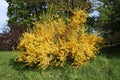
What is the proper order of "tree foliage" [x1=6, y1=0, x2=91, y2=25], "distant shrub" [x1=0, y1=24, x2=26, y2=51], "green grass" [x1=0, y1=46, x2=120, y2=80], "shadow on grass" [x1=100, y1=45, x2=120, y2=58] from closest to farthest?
1. "green grass" [x1=0, y1=46, x2=120, y2=80]
2. "shadow on grass" [x1=100, y1=45, x2=120, y2=58]
3. "distant shrub" [x1=0, y1=24, x2=26, y2=51]
4. "tree foliage" [x1=6, y1=0, x2=91, y2=25]

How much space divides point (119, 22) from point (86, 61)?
291 centimetres

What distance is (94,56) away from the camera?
16.9 meters

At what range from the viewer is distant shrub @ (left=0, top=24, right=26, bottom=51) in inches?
981

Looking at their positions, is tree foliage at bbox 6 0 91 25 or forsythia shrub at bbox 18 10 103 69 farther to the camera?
tree foliage at bbox 6 0 91 25

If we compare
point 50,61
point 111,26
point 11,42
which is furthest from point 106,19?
point 11,42

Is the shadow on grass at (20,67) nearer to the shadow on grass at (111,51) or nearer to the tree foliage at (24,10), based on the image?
the shadow on grass at (111,51)

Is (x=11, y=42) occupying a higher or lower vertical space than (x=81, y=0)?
lower

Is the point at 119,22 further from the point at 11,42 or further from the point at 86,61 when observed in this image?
the point at 11,42

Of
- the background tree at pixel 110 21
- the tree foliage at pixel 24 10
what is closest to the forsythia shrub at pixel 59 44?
the background tree at pixel 110 21

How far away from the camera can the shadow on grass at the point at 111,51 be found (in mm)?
17167

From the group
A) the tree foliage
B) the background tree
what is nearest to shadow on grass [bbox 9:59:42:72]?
the background tree

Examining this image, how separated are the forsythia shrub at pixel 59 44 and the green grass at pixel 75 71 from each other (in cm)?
Answer: 29

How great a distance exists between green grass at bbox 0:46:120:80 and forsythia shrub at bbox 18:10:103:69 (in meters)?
0.29

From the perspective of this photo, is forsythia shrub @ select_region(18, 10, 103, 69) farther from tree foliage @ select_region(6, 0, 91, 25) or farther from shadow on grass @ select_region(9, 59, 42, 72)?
tree foliage @ select_region(6, 0, 91, 25)
